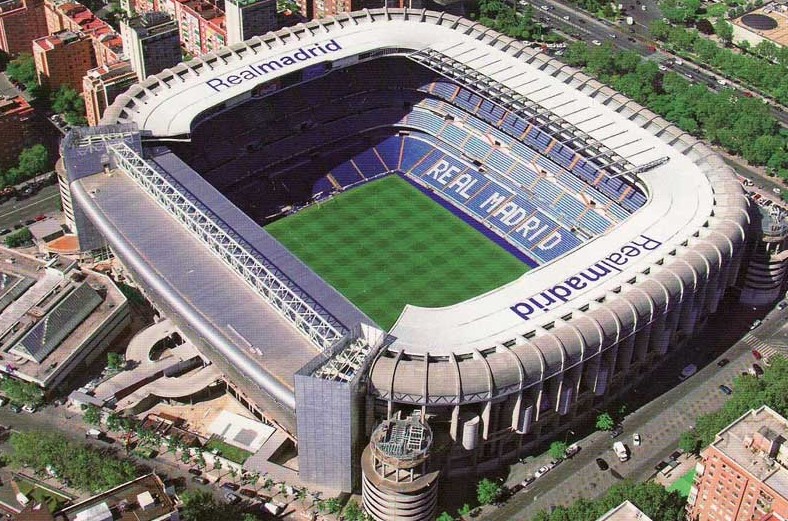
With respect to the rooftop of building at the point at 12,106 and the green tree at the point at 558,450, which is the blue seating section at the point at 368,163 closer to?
the rooftop of building at the point at 12,106

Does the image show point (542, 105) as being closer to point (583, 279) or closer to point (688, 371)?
point (583, 279)

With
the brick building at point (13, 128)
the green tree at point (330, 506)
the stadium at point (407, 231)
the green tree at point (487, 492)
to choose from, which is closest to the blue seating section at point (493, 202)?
the stadium at point (407, 231)

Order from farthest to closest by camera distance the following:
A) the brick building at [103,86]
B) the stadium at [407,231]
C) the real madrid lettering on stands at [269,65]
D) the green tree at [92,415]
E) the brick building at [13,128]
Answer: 1. the brick building at [103,86]
2. the brick building at [13,128]
3. the real madrid lettering on stands at [269,65]
4. the green tree at [92,415]
5. the stadium at [407,231]

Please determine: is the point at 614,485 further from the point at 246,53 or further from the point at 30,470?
the point at 246,53

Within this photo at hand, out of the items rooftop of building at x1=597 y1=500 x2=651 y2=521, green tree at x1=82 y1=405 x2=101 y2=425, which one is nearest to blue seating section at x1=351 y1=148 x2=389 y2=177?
green tree at x1=82 y1=405 x2=101 y2=425

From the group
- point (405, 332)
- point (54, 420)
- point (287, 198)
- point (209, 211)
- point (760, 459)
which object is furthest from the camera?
point (287, 198)

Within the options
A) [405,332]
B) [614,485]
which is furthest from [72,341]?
[614,485]
